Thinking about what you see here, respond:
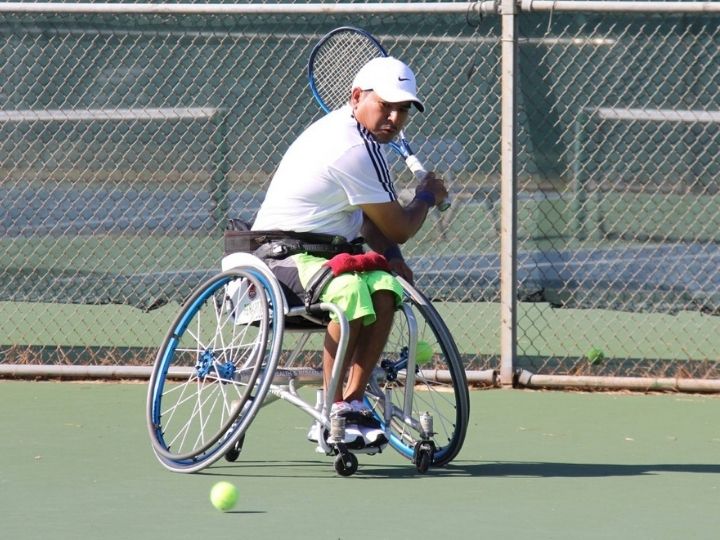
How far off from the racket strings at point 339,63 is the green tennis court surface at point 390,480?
4.51 feet

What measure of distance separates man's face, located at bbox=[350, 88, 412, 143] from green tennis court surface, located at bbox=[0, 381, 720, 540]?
1.20 meters

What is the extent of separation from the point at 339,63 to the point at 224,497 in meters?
2.29

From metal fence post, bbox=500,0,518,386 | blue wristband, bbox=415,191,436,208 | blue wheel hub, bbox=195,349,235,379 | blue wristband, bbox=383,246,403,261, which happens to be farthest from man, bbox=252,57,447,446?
metal fence post, bbox=500,0,518,386

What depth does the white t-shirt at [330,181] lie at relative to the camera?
→ 5297 millimetres

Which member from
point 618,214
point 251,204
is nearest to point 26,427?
point 251,204

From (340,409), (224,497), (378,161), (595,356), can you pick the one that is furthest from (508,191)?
(224,497)

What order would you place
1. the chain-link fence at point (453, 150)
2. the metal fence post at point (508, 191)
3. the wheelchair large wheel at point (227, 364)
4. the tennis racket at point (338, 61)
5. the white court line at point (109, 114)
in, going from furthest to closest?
the white court line at point (109, 114) < the chain-link fence at point (453, 150) < the metal fence post at point (508, 191) < the tennis racket at point (338, 61) < the wheelchair large wheel at point (227, 364)

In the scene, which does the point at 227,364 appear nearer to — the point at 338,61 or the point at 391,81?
the point at 391,81

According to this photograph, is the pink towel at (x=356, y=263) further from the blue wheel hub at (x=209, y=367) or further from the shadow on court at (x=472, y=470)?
the shadow on court at (x=472, y=470)

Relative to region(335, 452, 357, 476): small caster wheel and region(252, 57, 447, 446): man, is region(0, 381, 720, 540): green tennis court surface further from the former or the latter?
region(252, 57, 447, 446): man

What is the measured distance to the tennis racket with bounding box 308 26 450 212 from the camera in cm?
623

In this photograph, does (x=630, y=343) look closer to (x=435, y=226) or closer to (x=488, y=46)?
(x=435, y=226)

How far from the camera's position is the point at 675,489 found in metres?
5.04

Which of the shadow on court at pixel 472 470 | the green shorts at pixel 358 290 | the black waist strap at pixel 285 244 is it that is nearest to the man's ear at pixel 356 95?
the black waist strap at pixel 285 244
